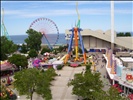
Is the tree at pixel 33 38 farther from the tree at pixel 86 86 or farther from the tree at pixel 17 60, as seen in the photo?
the tree at pixel 86 86

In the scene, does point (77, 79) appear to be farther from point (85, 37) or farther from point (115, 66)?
point (85, 37)

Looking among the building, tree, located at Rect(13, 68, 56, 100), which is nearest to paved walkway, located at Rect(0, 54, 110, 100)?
tree, located at Rect(13, 68, 56, 100)

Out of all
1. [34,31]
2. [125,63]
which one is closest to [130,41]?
[34,31]

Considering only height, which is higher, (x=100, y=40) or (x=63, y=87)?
(x=100, y=40)

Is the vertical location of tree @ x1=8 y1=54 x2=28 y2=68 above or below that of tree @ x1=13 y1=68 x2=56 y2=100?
above

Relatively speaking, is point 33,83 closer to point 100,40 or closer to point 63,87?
point 63,87

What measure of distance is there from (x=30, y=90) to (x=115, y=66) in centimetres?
1124

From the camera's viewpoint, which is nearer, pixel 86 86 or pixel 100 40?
pixel 86 86

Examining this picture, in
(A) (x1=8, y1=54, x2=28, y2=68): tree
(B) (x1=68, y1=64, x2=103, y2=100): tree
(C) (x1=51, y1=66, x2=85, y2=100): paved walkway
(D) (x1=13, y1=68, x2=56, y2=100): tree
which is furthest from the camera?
(A) (x1=8, y1=54, x2=28, y2=68): tree

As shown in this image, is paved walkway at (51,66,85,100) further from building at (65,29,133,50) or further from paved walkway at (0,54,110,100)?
building at (65,29,133,50)

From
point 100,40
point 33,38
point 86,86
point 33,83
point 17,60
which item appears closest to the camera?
point 33,83

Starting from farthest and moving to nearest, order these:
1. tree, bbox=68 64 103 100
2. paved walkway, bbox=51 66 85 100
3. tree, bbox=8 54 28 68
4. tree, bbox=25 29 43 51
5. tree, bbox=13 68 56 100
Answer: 1. tree, bbox=25 29 43 51
2. tree, bbox=8 54 28 68
3. paved walkway, bbox=51 66 85 100
4. tree, bbox=68 64 103 100
5. tree, bbox=13 68 56 100

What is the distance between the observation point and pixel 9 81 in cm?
3153

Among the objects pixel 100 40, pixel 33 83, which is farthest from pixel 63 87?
pixel 100 40
